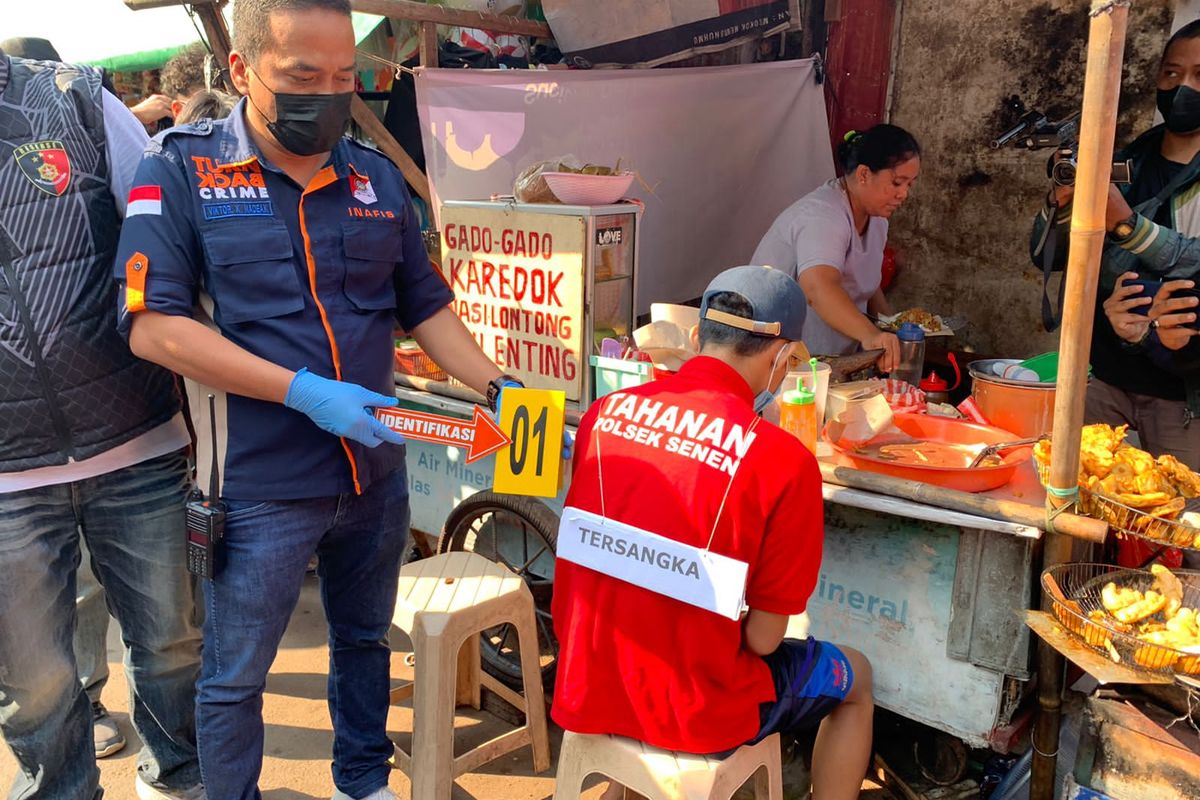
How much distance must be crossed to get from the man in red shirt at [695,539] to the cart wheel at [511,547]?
3.29ft

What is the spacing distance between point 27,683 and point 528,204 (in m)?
1.94

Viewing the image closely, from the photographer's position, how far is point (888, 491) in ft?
7.20

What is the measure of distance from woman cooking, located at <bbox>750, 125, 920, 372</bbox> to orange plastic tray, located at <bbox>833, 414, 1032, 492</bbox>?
0.62m

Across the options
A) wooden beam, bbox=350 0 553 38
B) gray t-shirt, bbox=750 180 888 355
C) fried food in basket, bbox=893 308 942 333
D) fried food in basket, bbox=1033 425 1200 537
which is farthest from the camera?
fried food in basket, bbox=893 308 942 333

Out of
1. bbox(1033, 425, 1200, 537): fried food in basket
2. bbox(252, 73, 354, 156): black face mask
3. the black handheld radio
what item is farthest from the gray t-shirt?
the black handheld radio

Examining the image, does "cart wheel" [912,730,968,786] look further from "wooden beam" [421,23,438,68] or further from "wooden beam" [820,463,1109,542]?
"wooden beam" [421,23,438,68]

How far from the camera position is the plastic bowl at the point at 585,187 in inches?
113

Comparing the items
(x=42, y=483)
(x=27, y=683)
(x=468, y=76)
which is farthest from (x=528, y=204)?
(x=27, y=683)

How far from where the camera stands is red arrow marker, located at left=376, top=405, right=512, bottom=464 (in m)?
1.93

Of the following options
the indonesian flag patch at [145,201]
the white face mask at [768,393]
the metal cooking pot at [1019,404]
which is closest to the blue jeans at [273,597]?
the indonesian flag patch at [145,201]

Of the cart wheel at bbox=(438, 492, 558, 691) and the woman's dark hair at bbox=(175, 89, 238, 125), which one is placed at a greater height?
the woman's dark hair at bbox=(175, 89, 238, 125)

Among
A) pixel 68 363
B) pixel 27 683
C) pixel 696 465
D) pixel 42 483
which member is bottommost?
pixel 27 683

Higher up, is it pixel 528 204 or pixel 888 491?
pixel 528 204

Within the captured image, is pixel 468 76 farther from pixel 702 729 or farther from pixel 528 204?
pixel 702 729
